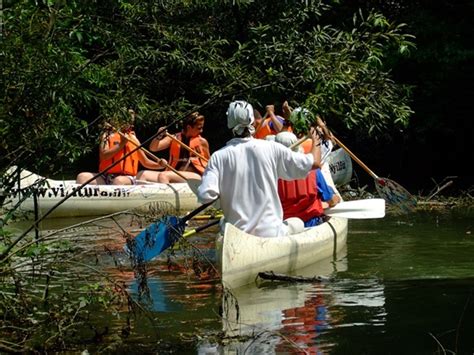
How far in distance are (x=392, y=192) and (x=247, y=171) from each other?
5580 millimetres

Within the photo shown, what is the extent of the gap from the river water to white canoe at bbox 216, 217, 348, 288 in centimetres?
12

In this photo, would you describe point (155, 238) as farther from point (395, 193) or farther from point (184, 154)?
point (184, 154)

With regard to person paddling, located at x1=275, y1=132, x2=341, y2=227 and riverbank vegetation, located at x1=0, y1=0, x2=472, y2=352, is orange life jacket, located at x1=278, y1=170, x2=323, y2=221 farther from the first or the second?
riverbank vegetation, located at x1=0, y1=0, x2=472, y2=352

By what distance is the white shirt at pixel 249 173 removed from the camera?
373 inches

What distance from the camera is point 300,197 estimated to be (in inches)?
450

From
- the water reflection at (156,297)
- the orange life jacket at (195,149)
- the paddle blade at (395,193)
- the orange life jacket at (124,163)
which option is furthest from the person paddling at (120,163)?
the water reflection at (156,297)

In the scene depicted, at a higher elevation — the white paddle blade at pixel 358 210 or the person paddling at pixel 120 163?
the person paddling at pixel 120 163

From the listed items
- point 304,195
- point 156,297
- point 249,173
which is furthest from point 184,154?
point 156,297

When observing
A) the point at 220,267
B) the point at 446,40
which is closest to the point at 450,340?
the point at 220,267

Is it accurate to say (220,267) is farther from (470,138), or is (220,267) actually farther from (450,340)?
(470,138)

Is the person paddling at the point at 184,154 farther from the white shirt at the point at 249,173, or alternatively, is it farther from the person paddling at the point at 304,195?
the white shirt at the point at 249,173

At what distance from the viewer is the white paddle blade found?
12.5 metres

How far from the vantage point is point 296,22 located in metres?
9.91

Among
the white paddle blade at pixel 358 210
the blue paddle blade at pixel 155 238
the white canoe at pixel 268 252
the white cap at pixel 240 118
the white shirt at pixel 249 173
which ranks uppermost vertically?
the white cap at pixel 240 118
